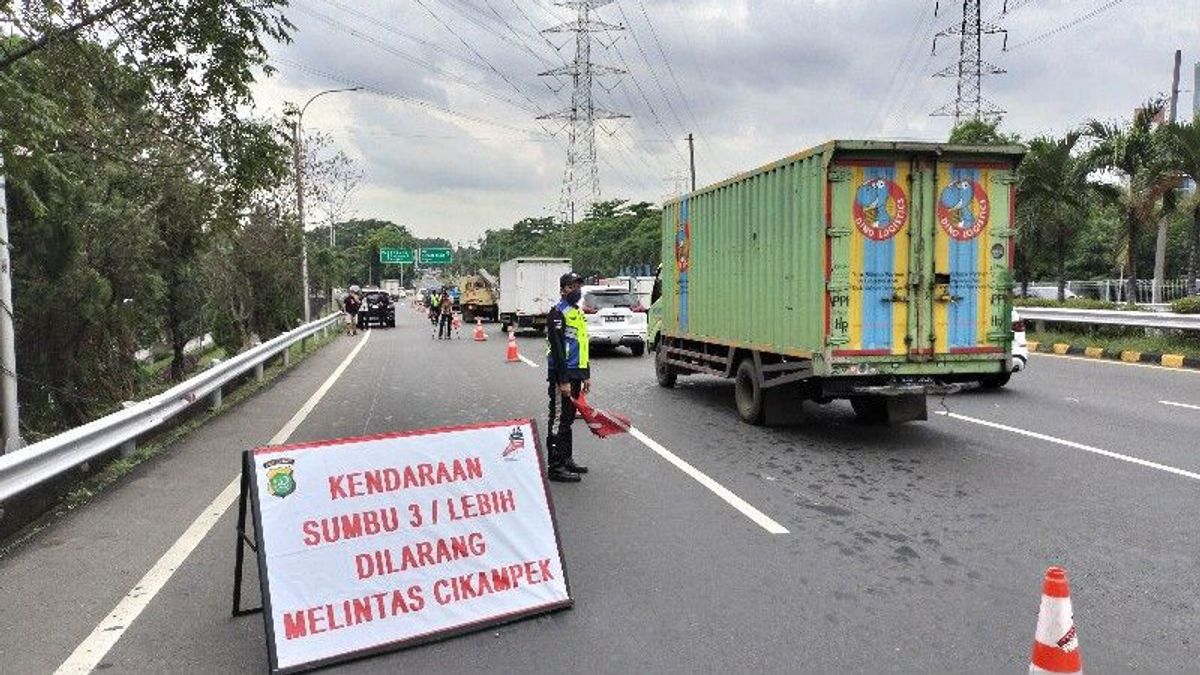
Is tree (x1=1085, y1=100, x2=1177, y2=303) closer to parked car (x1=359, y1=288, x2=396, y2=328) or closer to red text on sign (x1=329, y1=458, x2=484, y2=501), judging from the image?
red text on sign (x1=329, y1=458, x2=484, y2=501)

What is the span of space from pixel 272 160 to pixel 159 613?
291 inches

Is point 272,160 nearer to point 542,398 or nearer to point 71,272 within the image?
point 71,272

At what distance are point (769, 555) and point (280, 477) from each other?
2858 millimetres

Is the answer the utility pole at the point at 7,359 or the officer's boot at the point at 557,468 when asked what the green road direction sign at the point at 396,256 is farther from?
the officer's boot at the point at 557,468

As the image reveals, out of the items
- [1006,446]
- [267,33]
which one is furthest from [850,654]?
[267,33]

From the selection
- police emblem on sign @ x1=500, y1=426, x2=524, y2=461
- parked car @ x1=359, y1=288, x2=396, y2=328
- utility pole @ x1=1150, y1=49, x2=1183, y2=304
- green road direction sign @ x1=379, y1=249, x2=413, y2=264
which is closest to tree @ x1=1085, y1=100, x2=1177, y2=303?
utility pole @ x1=1150, y1=49, x2=1183, y2=304

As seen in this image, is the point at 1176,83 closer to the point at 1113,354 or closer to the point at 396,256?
the point at 1113,354

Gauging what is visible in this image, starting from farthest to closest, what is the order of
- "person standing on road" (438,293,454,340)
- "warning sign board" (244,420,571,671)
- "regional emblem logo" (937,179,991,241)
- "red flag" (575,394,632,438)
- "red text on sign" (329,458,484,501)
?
"person standing on road" (438,293,454,340)
"regional emblem logo" (937,179,991,241)
"red flag" (575,394,632,438)
"red text on sign" (329,458,484,501)
"warning sign board" (244,420,571,671)

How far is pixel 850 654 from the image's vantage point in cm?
406

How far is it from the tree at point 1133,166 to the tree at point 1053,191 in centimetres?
60

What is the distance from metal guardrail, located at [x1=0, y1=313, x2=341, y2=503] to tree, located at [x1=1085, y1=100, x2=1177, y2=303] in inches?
791

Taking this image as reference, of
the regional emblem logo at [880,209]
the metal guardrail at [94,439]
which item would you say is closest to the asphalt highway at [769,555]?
the metal guardrail at [94,439]

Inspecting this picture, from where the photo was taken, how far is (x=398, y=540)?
436cm

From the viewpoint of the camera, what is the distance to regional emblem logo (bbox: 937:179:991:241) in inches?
349
